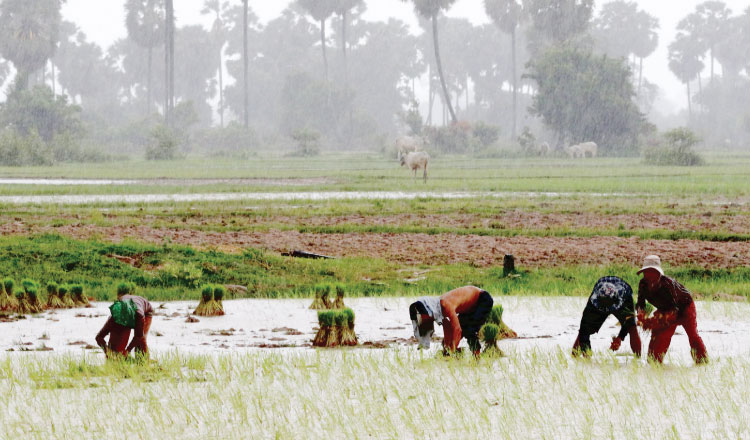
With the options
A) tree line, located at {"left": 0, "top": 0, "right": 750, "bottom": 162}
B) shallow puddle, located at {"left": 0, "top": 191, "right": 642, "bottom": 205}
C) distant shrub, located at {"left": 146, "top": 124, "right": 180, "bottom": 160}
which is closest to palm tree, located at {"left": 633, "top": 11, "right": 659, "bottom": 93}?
tree line, located at {"left": 0, "top": 0, "right": 750, "bottom": 162}

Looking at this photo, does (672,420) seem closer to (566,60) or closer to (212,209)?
(212,209)

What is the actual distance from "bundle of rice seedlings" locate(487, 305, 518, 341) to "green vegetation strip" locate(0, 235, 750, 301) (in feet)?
10.1

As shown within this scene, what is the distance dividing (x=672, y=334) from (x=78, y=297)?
24.3 feet

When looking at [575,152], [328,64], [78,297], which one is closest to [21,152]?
[575,152]

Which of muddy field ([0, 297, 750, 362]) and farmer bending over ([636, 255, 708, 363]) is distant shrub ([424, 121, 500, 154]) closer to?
muddy field ([0, 297, 750, 362])

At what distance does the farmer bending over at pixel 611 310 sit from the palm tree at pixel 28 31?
77.4 m

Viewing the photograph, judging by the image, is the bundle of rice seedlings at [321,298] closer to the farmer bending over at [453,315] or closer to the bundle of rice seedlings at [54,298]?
the bundle of rice seedlings at [54,298]

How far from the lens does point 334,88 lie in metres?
93.6

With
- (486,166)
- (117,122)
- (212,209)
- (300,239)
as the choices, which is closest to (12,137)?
(486,166)

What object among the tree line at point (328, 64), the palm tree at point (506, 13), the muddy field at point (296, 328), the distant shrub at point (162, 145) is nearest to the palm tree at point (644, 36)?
the tree line at point (328, 64)

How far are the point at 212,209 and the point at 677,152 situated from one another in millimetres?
33326

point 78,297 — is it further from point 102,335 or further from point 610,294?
point 610,294

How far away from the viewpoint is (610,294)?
791cm

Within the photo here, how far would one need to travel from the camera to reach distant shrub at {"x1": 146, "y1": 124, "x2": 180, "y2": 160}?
61938 mm
